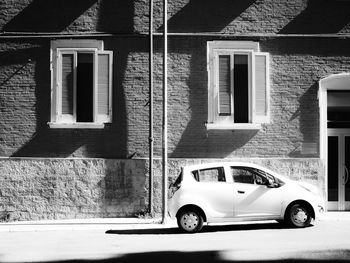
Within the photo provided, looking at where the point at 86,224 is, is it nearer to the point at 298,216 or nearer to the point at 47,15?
the point at 298,216

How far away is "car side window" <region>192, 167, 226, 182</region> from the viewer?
37.9ft

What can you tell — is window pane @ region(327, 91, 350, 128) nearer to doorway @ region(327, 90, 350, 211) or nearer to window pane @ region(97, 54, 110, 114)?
doorway @ region(327, 90, 350, 211)

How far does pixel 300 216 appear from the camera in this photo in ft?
38.4

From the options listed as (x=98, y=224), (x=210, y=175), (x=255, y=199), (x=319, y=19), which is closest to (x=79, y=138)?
(x=98, y=224)

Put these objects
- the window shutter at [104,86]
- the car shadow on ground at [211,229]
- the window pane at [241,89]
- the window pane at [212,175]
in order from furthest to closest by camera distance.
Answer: the window pane at [241,89]
the window shutter at [104,86]
the car shadow on ground at [211,229]
the window pane at [212,175]

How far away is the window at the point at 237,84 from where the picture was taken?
48.6 ft

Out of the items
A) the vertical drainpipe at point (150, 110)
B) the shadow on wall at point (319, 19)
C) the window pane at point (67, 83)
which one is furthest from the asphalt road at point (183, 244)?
the shadow on wall at point (319, 19)

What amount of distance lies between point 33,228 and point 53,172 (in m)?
2.11

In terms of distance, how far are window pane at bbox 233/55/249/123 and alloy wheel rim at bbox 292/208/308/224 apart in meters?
A: 3.94

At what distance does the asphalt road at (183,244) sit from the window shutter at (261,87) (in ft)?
11.8

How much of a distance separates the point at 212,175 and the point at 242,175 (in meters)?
0.71

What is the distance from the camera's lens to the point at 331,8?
15062 mm

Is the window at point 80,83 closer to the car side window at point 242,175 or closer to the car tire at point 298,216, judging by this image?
the car side window at point 242,175

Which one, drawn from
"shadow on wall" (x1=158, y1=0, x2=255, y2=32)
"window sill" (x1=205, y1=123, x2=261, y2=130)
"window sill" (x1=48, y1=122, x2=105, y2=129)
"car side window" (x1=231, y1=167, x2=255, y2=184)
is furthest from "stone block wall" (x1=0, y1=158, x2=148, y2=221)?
"shadow on wall" (x1=158, y1=0, x2=255, y2=32)
